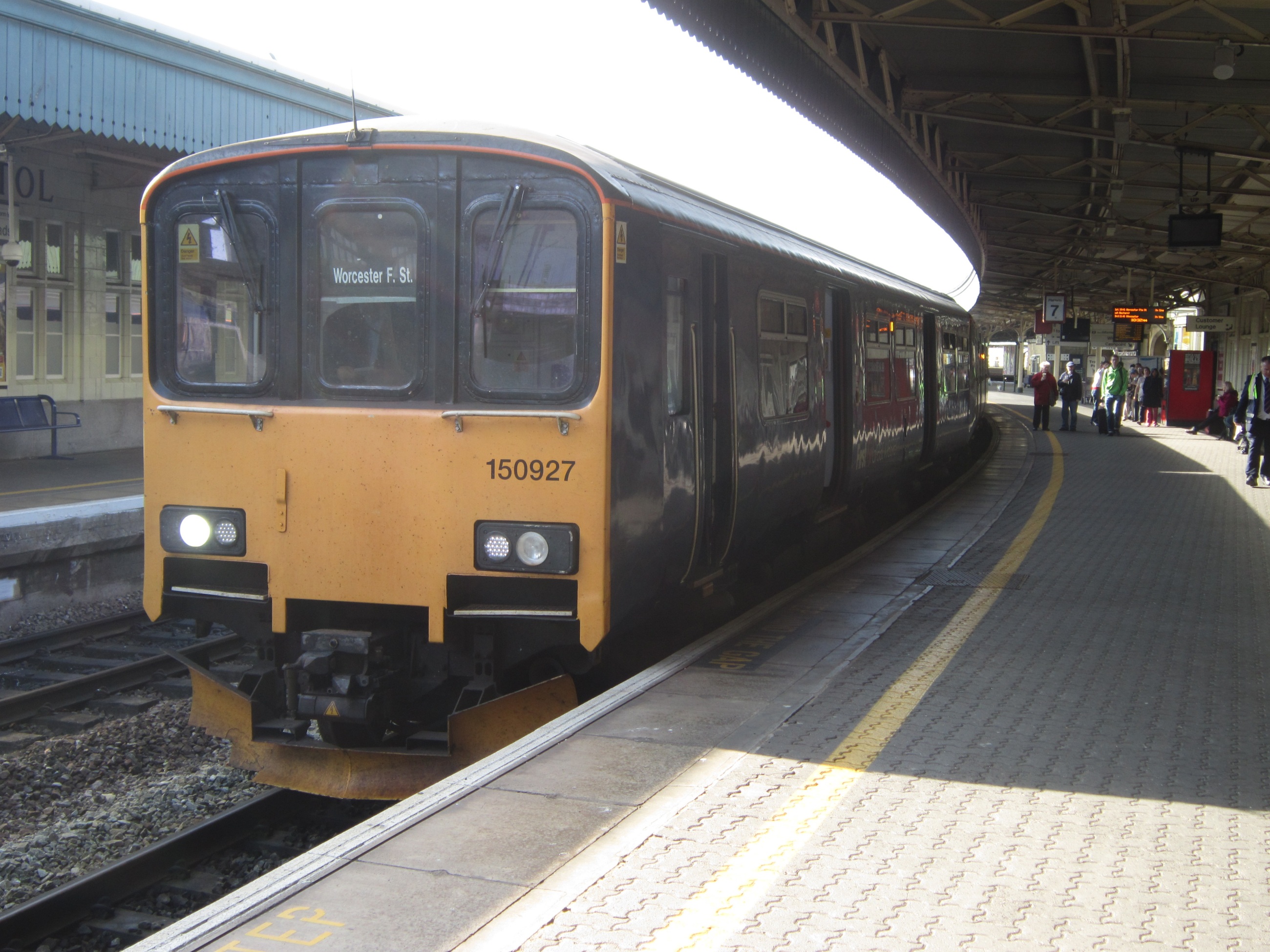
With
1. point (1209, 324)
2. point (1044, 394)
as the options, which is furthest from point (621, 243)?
point (1209, 324)

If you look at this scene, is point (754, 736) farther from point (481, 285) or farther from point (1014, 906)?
point (481, 285)

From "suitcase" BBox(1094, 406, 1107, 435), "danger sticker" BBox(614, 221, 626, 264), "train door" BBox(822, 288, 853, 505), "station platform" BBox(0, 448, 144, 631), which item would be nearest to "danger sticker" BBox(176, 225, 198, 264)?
"danger sticker" BBox(614, 221, 626, 264)

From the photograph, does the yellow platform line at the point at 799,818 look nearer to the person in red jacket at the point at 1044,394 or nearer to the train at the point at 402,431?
the train at the point at 402,431

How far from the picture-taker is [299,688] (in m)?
5.50

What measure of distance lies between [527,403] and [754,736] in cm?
174

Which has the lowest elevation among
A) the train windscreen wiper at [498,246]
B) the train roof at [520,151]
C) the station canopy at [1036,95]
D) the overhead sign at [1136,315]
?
the train windscreen wiper at [498,246]

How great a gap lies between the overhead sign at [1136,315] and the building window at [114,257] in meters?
24.9

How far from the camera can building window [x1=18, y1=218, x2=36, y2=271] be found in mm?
15867

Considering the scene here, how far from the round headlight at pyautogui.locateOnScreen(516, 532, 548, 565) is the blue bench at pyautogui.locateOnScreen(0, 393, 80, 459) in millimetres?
11613

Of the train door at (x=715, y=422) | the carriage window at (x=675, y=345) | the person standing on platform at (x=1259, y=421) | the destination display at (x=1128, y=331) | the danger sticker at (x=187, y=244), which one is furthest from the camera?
the destination display at (x=1128, y=331)

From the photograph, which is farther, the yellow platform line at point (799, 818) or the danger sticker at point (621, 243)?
the danger sticker at point (621, 243)

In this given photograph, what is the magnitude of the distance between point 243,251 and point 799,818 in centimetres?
363

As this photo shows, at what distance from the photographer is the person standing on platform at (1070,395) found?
2795 centimetres

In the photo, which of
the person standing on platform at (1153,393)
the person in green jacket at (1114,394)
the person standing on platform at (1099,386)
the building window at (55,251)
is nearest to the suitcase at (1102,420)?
the person in green jacket at (1114,394)
